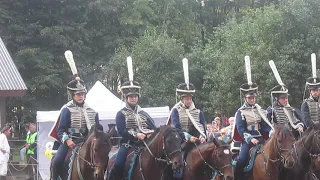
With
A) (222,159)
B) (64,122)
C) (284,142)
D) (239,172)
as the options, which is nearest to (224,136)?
(239,172)

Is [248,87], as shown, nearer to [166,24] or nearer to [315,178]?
[315,178]

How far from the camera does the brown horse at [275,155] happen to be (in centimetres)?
1253

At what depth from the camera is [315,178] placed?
1402cm

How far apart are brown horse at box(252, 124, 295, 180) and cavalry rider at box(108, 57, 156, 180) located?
2280mm

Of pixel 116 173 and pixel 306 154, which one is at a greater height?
pixel 306 154

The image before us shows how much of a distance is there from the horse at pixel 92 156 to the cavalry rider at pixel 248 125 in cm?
324

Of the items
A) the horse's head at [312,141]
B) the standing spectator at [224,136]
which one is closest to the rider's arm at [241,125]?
the standing spectator at [224,136]

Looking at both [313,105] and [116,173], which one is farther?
[313,105]

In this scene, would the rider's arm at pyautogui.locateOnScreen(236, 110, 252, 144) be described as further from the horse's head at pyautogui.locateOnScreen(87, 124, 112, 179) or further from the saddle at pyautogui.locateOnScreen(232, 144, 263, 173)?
the horse's head at pyautogui.locateOnScreen(87, 124, 112, 179)

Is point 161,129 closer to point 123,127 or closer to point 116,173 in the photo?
point 123,127

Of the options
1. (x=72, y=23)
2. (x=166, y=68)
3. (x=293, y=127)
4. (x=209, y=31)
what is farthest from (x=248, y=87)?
(x=209, y=31)

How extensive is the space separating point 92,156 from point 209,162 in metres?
2.45

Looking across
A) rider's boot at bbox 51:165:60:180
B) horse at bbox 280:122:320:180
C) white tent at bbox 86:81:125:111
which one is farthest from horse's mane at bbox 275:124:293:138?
white tent at bbox 86:81:125:111

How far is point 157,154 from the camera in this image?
12.8 meters
